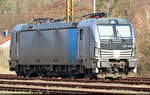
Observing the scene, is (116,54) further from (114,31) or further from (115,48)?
(114,31)

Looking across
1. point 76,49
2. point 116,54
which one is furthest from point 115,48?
point 76,49

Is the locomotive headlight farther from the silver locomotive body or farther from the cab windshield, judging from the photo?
the cab windshield

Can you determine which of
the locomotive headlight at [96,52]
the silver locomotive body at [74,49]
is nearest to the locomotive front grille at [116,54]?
the silver locomotive body at [74,49]

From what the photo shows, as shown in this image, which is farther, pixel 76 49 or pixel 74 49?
pixel 74 49

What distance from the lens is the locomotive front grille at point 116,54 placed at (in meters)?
26.3

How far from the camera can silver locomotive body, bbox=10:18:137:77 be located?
26.4 m

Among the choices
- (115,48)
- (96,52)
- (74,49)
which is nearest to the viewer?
(96,52)

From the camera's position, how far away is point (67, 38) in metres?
28.9

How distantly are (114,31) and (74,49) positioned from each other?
8.48 feet

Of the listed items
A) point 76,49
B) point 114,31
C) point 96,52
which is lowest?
point 96,52

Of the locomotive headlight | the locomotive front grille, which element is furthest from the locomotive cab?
the locomotive headlight

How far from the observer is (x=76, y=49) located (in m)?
28.2

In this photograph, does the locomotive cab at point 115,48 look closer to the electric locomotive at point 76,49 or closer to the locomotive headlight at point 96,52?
the electric locomotive at point 76,49

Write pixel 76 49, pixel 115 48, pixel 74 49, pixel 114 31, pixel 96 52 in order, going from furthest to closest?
pixel 74 49, pixel 76 49, pixel 114 31, pixel 115 48, pixel 96 52
